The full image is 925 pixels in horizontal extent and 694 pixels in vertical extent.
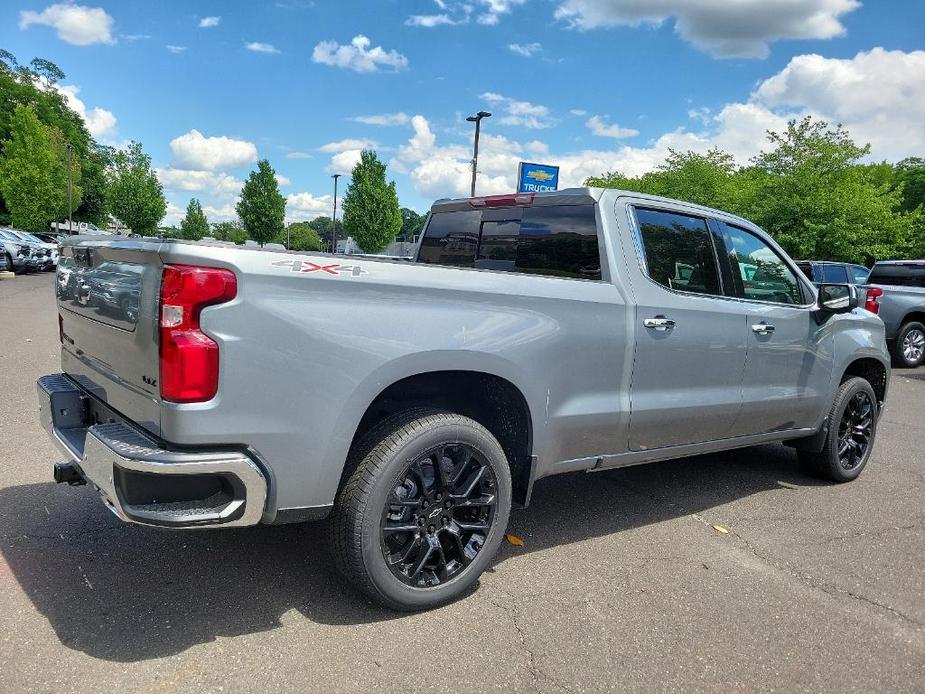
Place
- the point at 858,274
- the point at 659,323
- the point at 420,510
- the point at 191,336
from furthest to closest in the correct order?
the point at 858,274 < the point at 659,323 < the point at 420,510 < the point at 191,336

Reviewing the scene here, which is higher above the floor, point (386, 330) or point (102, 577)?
point (386, 330)

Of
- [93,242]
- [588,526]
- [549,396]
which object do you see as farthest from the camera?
[588,526]

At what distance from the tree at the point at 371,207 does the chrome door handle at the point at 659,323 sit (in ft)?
149

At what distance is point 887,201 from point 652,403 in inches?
1082

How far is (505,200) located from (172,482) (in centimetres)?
258

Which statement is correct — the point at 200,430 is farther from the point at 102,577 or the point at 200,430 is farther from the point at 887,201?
the point at 887,201

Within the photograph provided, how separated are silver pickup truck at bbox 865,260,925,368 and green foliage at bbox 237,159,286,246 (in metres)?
51.2

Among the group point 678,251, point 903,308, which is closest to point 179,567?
point 678,251

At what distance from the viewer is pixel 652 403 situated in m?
3.73

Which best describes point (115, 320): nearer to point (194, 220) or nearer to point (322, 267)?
point (322, 267)

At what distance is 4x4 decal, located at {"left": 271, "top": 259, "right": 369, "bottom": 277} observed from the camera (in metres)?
2.52

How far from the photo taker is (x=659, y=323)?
3.68 m

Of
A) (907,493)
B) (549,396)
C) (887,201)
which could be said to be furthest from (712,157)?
(549,396)

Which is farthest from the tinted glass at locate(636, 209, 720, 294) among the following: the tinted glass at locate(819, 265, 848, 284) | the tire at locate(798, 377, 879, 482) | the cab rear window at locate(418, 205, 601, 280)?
the tinted glass at locate(819, 265, 848, 284)
